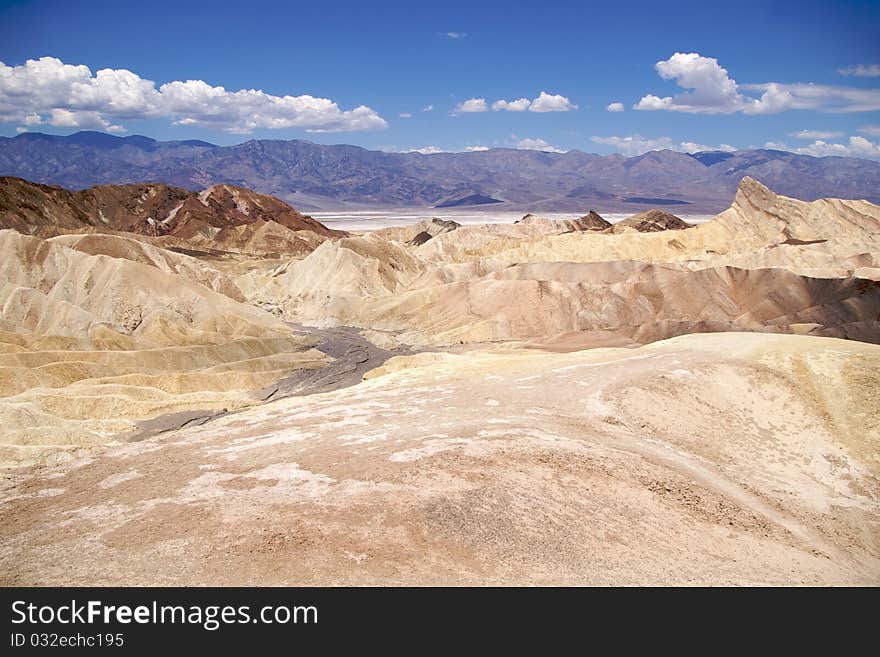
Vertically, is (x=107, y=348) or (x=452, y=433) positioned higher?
(x=452, y=433)

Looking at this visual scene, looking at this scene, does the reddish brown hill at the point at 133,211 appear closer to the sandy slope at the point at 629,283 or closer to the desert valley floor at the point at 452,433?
the sandy slope at the point at 629,283

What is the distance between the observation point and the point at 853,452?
3188 cm

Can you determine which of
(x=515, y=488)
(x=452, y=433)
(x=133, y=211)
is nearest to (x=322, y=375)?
(x=452, y=433)

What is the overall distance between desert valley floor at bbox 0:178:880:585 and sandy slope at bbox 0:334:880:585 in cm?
12

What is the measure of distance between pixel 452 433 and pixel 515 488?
6360 mm

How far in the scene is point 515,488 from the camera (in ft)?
76.9

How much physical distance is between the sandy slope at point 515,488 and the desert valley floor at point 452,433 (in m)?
0.12

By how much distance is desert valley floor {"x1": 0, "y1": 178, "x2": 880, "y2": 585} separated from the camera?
19141 mm

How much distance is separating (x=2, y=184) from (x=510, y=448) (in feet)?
548

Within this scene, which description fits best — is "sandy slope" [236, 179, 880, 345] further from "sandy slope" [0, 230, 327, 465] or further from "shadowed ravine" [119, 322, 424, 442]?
"sandy slope" [0, 230, 327, 465]

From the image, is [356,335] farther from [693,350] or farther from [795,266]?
[795,266]

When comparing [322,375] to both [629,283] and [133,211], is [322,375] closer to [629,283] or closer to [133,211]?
[629,283]
